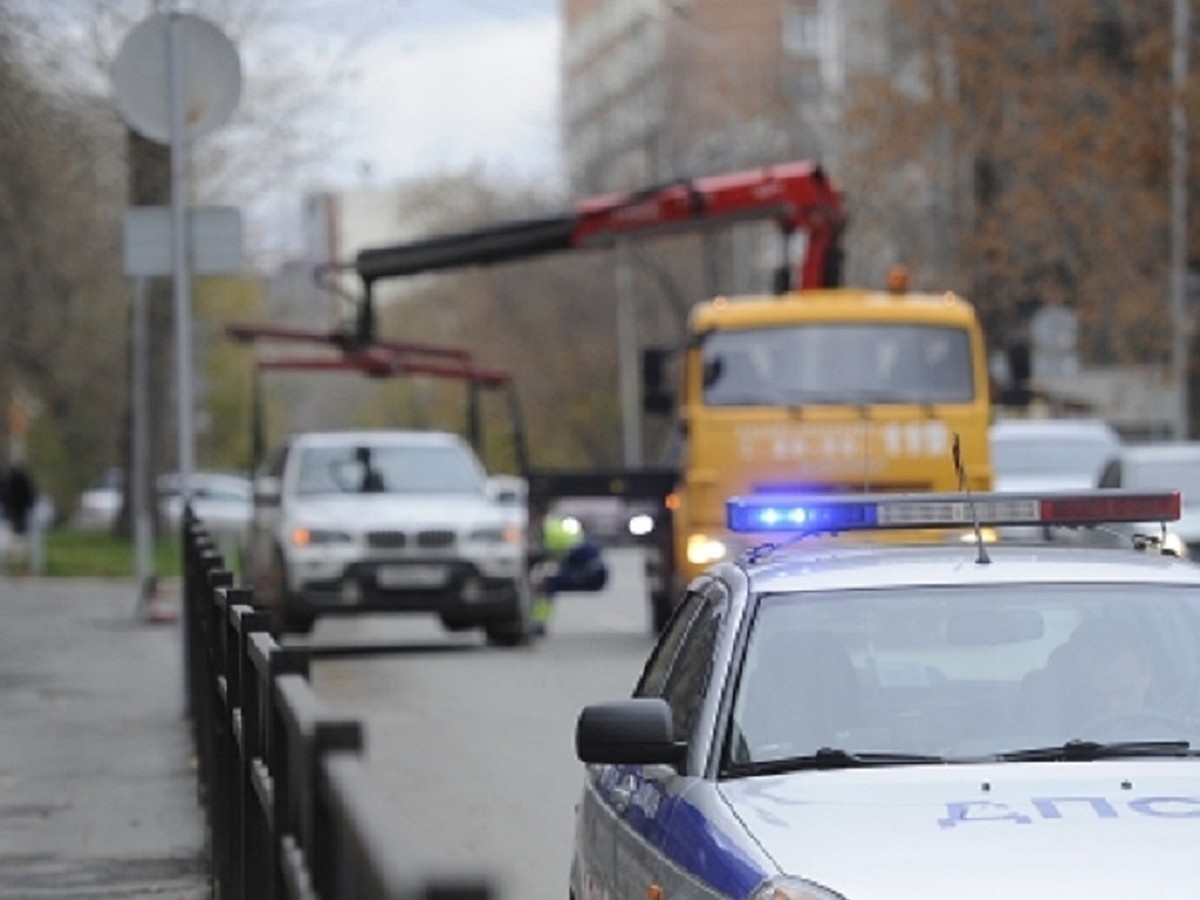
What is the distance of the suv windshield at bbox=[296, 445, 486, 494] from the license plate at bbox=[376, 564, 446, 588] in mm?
1243

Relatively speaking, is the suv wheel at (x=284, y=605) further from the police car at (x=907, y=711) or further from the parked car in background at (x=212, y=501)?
the police car at (x=907, y=711)

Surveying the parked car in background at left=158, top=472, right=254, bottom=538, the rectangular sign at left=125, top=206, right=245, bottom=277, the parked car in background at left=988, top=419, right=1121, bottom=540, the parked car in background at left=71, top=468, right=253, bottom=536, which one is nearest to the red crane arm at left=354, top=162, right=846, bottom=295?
the parked car in background at left=988, top=419, right=1121, bottom=540

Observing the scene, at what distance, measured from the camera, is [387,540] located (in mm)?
24078

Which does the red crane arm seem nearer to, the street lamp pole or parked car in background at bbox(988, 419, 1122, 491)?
parked car in background at bbox(988, 419, 1122, 491)

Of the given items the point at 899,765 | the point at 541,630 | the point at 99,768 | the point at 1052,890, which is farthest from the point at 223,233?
the point at 1052,890

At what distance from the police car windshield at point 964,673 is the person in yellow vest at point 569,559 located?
19.4 metres

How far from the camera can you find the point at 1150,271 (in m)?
47.6

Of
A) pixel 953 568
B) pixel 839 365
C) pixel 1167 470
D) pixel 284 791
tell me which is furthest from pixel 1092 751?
pixel 1167 470

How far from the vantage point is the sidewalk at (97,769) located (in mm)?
11156

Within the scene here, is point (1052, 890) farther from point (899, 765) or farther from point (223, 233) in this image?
point (223, 233)

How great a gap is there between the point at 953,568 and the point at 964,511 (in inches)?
19.5

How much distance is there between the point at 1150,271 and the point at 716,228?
68.7 feet

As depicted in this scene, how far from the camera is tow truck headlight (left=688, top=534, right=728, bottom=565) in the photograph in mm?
23641

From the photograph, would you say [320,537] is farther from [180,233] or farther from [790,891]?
[790,891]
